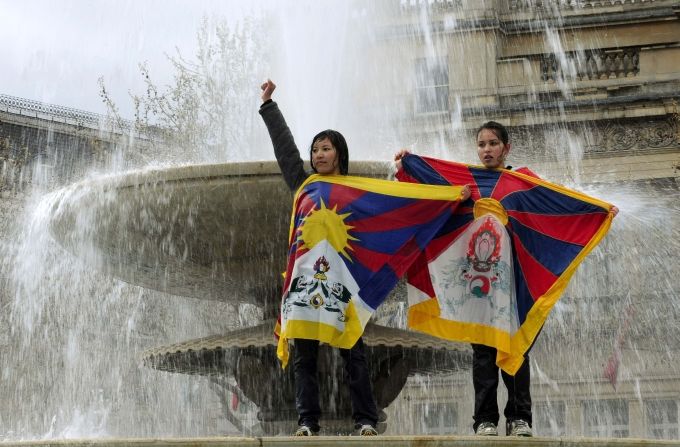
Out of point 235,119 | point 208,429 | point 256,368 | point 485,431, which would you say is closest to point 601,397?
point 208,429

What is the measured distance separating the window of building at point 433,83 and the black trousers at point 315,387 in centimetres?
1630

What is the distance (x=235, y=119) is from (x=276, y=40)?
1904 mm

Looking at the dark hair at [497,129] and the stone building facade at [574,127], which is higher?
the stone building facade at [574,127]

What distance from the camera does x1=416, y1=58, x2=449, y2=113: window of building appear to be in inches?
818

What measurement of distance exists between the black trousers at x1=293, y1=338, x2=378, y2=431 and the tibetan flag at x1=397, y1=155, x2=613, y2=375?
1.63 feet

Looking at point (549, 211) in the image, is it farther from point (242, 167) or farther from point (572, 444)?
point (242, 167)

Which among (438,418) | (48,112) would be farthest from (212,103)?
(48,112)

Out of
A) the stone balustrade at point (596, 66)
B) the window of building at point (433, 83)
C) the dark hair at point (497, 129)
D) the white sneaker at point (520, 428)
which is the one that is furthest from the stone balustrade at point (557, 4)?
the white sneaker at point (520, 428)

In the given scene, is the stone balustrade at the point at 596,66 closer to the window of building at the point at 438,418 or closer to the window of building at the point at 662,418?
the window of building at the point at 662,418

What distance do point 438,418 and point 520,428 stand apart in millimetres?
12215

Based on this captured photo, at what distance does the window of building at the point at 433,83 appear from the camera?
20781 mm

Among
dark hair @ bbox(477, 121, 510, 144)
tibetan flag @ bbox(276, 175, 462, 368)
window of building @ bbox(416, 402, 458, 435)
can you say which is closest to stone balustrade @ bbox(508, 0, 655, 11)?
window of building @ bbox(416, 402, 458, 435)

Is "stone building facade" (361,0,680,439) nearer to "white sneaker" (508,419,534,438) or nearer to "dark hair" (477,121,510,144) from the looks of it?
"dark hair" (477,121,510,144)

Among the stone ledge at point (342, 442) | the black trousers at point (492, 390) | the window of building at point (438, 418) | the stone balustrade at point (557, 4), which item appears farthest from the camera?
the stone balustrade at point (557, 4)
